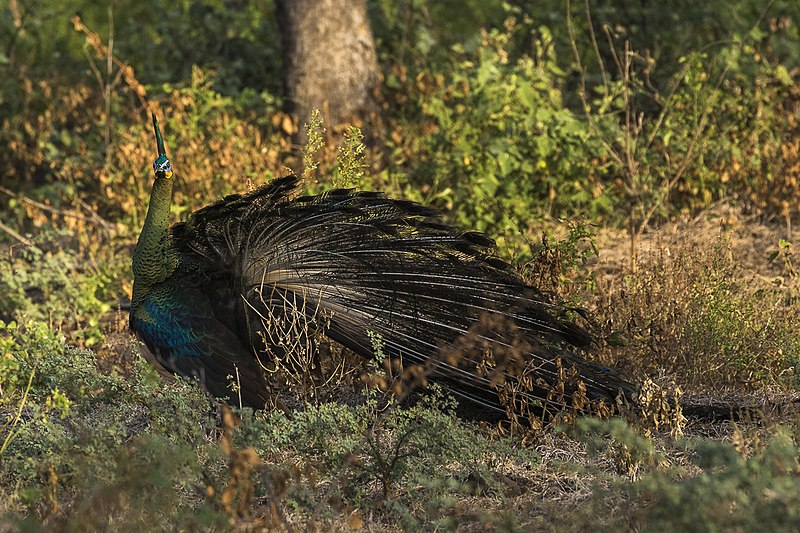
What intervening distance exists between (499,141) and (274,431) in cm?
369

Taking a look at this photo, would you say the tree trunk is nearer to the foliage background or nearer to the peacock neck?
the foliage background

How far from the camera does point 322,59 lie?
9.37m

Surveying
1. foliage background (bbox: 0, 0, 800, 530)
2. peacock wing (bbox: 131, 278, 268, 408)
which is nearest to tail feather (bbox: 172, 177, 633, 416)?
peacock wing (bbox: 131, 278, 268, 408)

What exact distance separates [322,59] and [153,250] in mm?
4279

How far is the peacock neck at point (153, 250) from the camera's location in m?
5.43

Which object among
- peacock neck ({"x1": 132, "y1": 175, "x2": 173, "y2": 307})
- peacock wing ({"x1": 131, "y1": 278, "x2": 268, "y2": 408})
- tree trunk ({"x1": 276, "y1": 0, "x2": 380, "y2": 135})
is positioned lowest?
peacock wing ({"x1": 131, "y1": 278, "x2": 268, "y2": 408})

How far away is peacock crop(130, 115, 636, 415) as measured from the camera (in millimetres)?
5078

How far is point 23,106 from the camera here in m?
10.2

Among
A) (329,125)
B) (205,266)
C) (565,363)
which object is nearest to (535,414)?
(565,363)

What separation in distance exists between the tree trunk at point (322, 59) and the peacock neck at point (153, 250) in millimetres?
3893

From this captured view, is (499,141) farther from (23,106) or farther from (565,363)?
(23,106)

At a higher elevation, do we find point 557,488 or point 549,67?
point 549,67

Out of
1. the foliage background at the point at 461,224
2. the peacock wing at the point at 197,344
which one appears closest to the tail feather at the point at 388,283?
the peacock wing at the point at 197,344

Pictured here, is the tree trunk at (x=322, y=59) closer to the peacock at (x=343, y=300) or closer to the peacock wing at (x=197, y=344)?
the peacock at (x=343, y=300)
